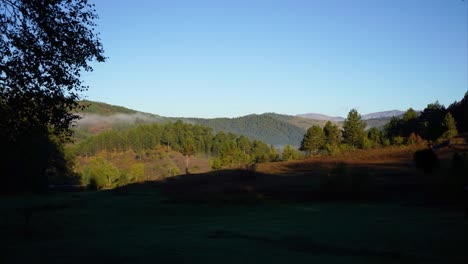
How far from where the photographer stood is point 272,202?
37.0 metres

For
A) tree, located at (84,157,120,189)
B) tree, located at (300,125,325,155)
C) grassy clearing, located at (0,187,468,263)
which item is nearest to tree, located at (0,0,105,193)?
grassy clearing, located at (0,187,468,263)

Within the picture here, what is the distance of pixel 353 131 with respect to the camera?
364 ft

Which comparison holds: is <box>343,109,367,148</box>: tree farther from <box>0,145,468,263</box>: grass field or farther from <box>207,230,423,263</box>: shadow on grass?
<box>207,230,423,263</box>: shadow on grass

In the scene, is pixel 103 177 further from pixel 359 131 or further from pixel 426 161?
pixel 426 161

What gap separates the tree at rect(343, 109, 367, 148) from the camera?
110m

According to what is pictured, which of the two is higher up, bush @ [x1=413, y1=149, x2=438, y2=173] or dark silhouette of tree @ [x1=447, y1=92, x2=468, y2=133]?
dark silhouette of tree @ [x1=447, y1=92, x2=468, y2=133]

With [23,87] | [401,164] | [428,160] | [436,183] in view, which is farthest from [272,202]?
[428,160]

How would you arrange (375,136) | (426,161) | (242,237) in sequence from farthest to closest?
(375,136) → (242,237) → (426,161)

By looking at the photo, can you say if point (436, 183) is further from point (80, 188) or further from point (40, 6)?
point (80, 188)

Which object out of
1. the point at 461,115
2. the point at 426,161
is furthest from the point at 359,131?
the point at 426,161

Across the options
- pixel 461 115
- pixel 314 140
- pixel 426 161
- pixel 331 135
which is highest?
pixel 461 115

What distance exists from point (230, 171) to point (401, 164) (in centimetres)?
2371

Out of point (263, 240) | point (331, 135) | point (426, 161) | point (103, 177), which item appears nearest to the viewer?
point (426, 161)

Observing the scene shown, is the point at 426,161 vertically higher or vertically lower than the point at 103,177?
higher
